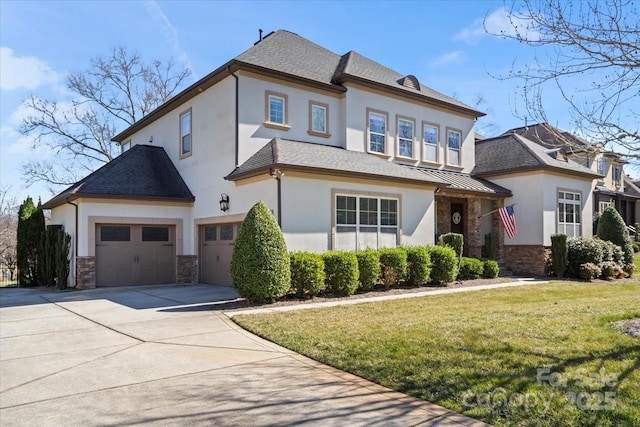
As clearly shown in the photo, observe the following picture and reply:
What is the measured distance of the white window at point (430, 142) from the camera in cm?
1934

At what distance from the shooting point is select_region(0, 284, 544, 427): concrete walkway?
13.8ft

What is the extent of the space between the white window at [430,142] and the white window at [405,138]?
749 mm

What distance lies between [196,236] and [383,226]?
274 inches

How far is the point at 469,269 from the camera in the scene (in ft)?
53.2

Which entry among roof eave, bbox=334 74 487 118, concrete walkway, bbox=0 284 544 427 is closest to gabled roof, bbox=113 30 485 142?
roof eave, bbox=334 74 487 118

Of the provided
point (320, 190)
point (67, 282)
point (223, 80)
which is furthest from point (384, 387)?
point (67, 282)

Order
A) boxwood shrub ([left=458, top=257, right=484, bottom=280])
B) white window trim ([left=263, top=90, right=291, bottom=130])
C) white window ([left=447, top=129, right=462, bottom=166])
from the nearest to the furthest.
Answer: white window trim ([left=263, top=90, right=291, bottom=130]) < boxwood shrub ([left=458, top=257, right=484, bottom=280]) < white window ([left=447, top=129, right=462, bottom=166])

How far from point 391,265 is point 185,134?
9.63 meters

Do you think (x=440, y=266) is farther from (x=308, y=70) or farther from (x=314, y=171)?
(x=308, y=70)

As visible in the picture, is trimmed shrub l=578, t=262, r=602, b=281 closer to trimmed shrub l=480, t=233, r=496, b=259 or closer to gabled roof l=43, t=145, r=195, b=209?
trimmed shrub l=480, t=233, r=496, b=259

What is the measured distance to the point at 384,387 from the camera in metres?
5.01

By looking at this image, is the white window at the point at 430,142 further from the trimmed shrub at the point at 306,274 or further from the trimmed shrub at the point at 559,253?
the trimmed shrub at the point at 306,274

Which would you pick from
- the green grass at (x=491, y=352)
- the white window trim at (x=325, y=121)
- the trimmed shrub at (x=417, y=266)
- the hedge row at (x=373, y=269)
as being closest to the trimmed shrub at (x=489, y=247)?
the hedge row at (x=373, y=269)

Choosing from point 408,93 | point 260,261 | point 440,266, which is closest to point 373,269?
point 440,266
